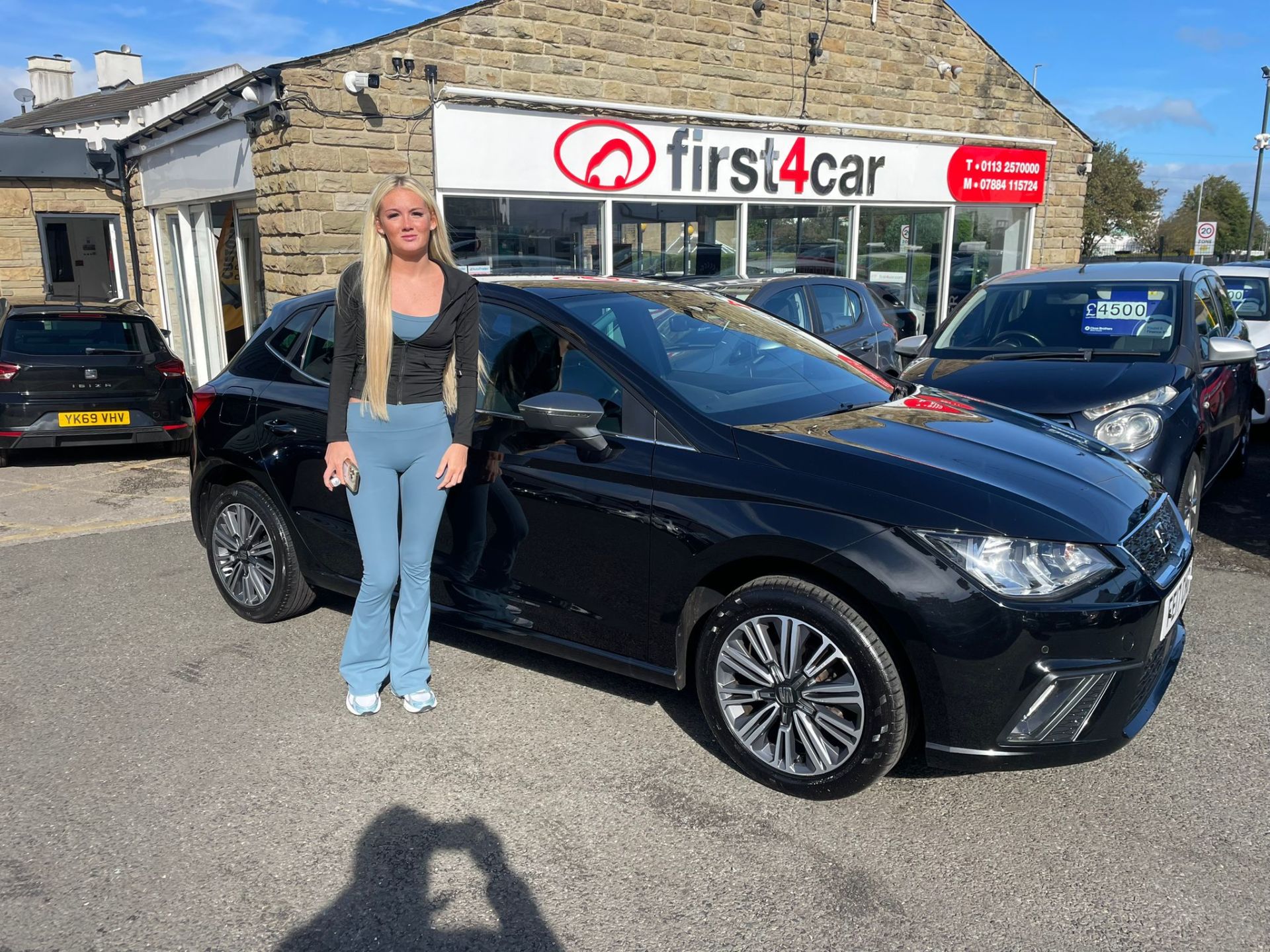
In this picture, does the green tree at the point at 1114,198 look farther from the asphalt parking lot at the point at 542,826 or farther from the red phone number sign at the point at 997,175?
the asphalt parking lot at the point at 542,826

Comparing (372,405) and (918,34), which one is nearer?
(372,405)

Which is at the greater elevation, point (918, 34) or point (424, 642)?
point (918, 34)

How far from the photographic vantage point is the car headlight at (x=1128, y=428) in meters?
5.02

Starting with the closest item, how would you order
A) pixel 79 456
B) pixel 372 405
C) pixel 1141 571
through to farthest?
pixel 1141 571
pixel 372 405
pixel 79 456

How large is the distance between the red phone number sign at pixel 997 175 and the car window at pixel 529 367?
1345 centimetres

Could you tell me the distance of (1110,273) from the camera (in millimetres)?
6352

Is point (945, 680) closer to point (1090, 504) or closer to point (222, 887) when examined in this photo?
point (1090, 504)

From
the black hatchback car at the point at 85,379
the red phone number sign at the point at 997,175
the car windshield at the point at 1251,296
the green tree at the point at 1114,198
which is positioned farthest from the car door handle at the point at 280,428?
the green tree at the point at 1114,198

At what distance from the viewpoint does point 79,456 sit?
9.69 meters

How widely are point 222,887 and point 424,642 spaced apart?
1250 millimetres

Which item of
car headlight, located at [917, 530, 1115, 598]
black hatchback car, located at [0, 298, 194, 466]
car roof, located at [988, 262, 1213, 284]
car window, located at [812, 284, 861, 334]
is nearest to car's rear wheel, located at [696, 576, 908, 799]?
car headlight, located at [917, 530, 1115, 598]

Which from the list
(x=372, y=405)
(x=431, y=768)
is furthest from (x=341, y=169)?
(x=431, y=768)

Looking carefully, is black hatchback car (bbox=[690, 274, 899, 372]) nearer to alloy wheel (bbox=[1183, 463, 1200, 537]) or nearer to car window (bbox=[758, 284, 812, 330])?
car window (bbox=[758, 284, 812, 330])

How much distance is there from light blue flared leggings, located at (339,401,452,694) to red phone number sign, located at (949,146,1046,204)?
14.0 meters
